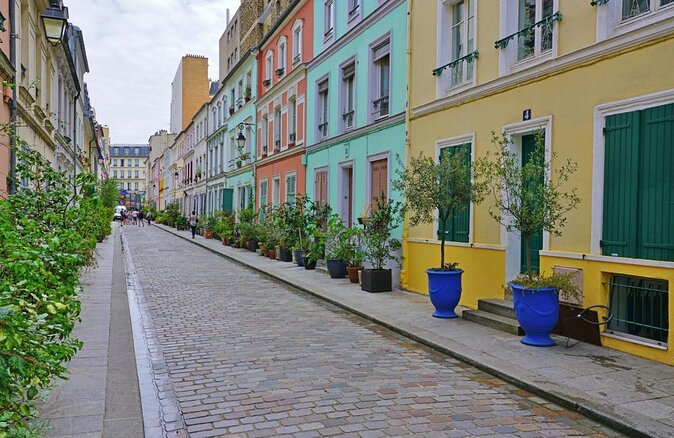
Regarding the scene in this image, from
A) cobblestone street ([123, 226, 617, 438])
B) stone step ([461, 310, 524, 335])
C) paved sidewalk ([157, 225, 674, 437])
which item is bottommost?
cobblestone street ([123, 226, 617, 438])

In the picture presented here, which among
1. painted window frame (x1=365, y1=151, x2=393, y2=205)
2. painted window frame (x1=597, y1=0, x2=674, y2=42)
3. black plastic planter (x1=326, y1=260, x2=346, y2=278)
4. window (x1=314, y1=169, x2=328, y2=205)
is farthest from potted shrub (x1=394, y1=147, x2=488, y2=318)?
window (x1=314, y1=169, x2=328, y2=205)

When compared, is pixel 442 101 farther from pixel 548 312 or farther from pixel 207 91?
pixel 207 91

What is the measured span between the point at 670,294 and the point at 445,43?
6.92 meters

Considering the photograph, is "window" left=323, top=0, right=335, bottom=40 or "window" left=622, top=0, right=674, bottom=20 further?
"window" left=323, top=0, right=335, bottom=40

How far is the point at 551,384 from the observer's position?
18.9ft

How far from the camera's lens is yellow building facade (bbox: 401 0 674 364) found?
677cm

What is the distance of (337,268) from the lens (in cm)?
1497

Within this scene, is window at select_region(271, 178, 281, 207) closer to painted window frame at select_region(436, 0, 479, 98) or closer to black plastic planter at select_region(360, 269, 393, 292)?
black plastic planter at select_region(360, 269, 393, 292)

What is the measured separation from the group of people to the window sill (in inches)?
2130

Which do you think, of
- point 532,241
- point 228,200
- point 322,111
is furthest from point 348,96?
point 228,200

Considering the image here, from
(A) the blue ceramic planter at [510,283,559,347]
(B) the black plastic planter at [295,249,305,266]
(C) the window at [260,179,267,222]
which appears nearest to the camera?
(A) the blue ceramic planter at [510,283,559,347]

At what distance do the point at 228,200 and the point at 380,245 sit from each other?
69.9 feet

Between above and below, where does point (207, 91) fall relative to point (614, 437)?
above

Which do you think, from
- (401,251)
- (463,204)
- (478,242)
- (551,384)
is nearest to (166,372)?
(551,384)
